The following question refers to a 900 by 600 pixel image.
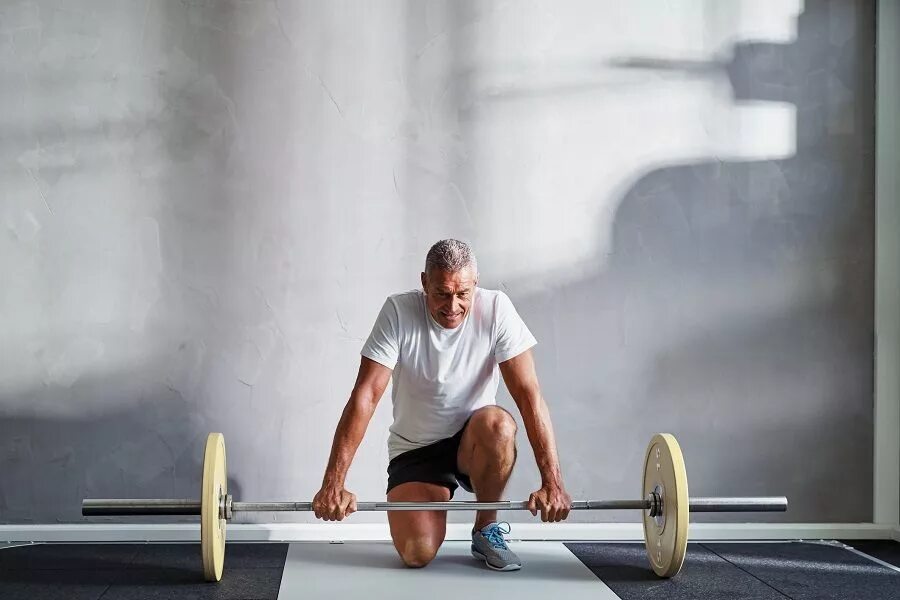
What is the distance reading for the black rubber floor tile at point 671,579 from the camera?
274 cm

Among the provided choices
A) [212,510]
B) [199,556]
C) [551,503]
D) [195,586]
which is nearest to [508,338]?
[551,503]

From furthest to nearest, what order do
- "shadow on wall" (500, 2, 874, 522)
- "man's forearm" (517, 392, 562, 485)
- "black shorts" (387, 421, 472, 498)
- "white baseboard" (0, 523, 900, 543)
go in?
"shadow on wall" (500, 2, 874, 522) → "white baseboard" (0, 523, 900, 543) → "black shorts" (387, 421, 472, 498) → "man's forearm" (517, 392, 562, 485)

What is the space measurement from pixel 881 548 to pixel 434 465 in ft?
5.54

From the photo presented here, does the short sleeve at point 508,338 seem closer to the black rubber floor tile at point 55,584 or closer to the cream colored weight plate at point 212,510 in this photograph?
the cream colored weight plate at point 212,510

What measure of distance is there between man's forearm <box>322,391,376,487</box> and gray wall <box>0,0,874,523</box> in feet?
2.30

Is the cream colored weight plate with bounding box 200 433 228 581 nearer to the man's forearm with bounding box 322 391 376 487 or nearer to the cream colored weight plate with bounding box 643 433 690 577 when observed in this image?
the man's forearm with bounding box 322 391 376 487

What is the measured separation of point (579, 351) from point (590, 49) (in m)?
1.12

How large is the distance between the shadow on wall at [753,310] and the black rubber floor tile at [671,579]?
333 mm

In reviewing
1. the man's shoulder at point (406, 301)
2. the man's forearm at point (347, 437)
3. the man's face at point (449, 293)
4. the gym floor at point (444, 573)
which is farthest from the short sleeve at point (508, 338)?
the gym floor at point (444, 573)

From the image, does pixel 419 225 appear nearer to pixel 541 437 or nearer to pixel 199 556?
pixel 541 437

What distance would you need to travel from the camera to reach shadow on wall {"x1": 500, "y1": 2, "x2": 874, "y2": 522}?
3596mm

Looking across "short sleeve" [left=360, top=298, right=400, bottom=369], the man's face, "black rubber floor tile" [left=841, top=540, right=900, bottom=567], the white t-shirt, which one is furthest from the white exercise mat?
"black rubber floor tile" [left=841, top=540, right=900, bottom=567]

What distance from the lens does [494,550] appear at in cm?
303

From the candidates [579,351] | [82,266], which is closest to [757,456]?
[579,351]
